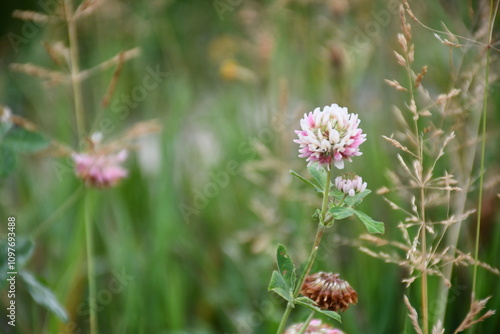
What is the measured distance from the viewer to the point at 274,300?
98 centimetres

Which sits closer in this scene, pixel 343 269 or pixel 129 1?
pixel 343 269

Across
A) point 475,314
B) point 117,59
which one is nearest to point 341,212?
point 475,314

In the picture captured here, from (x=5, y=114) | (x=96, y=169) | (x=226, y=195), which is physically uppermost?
(x=5, y=114)

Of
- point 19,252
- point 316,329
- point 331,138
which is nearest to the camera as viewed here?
point 331,138

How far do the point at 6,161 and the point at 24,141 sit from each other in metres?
0.04

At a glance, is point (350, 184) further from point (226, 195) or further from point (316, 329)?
point (226, 195)

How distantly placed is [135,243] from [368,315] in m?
0.52

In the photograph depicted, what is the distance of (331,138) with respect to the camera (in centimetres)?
47

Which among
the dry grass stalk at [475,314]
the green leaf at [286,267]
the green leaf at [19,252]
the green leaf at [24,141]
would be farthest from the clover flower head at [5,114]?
the dry grass stalk at [475,314]

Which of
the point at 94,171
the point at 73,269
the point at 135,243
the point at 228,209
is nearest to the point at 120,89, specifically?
the point at 228,209

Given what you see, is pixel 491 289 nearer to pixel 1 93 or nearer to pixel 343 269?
pixel 343 269

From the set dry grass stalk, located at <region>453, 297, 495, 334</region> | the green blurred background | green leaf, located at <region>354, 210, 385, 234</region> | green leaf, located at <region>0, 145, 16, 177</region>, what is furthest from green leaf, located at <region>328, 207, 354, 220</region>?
green leaf, located at <region>0, 145, 16, 177</region>

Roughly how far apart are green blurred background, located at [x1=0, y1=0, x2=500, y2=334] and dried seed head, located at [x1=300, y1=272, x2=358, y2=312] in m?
0.28

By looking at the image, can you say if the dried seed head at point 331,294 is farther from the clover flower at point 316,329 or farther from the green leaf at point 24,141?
the green leaf at point 24,141
